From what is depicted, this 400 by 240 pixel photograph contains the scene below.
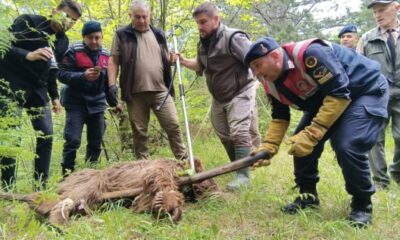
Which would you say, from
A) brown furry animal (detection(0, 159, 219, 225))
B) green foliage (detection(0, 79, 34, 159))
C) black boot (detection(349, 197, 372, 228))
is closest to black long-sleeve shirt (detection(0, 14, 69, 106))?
green foliage (detection(0, 79, 34, 159))

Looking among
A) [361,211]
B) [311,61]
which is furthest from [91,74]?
[361,211]

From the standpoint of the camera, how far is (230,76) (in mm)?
4820

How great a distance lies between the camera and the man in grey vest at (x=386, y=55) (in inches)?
191

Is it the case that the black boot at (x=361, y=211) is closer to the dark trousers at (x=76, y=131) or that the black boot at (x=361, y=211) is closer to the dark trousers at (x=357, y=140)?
the dark trousers at (x=357, y=140)

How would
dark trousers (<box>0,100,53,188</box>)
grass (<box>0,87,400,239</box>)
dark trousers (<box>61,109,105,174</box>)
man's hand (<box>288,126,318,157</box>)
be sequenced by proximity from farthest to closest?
1. dark trousers (<box>61,109,105,174</box>)
2. dark trousers (<box>0,100,53,188</box>)
3. man's hand (<box>288,126,318,157</box>)
4. grass (<box>0,87,400,239</box>)

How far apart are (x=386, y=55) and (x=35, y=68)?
397cm

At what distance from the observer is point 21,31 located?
421 cm

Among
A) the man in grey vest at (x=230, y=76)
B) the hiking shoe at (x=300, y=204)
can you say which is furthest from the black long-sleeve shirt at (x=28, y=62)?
the hiking shoe at (x=300, y=204)

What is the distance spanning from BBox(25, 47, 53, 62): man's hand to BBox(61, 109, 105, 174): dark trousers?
1.09 metres

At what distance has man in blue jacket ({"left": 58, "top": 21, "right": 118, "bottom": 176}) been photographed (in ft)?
16.5

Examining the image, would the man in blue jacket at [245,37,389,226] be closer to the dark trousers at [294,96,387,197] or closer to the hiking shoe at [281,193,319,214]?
the dark trousers at [294,96,387,197]

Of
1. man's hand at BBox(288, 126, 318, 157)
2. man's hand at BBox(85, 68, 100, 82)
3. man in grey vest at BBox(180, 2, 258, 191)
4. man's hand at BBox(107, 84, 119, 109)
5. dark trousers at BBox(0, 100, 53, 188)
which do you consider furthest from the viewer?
man's hand at BBox(107, 84, 119, 109)

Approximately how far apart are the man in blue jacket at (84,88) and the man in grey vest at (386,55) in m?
3.26

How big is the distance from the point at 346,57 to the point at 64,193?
2811 millimetres
